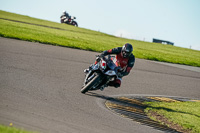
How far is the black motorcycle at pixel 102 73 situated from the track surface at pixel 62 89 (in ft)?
1.45

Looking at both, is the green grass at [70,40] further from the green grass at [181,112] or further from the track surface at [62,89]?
the green grass at [181,112]

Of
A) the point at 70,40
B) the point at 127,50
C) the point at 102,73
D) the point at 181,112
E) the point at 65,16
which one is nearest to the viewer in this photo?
the point at 102,73

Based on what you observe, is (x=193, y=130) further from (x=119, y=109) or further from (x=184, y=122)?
(x=119, y=109)

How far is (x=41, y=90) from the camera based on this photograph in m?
9.54

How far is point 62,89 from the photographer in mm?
10391

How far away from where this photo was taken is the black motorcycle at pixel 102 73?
381 inches

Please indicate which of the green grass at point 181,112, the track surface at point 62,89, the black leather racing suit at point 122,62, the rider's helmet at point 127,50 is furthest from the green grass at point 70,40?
the rider's helmet at point 127,50

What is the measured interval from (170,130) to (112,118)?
4.55 ft

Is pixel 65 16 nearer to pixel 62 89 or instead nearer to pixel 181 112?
pixel 62 89

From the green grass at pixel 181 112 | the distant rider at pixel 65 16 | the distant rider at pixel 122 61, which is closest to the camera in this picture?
the green grass at pixel 181 112

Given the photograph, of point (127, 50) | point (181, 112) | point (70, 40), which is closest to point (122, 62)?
point (127, 50)

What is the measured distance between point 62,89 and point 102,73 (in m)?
1.38

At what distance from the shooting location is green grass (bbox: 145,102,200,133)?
9.26 meters

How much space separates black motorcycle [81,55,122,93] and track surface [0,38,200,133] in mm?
441
